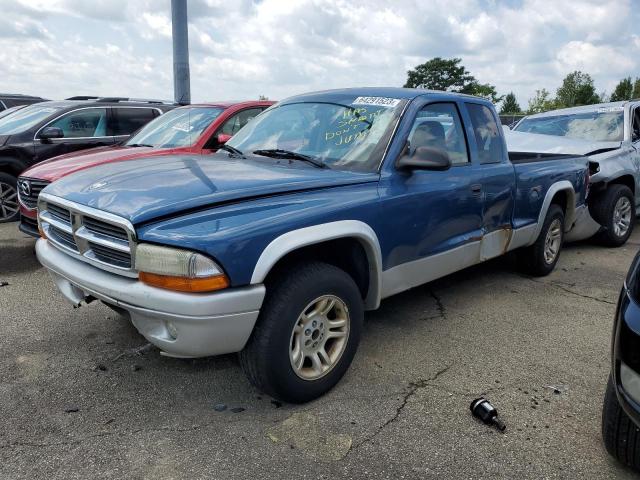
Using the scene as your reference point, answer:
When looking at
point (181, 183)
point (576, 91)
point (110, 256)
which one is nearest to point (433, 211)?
point (181, 183)

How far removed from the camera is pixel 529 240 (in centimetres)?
503

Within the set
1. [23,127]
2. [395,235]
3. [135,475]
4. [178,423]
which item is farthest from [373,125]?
[23,127]

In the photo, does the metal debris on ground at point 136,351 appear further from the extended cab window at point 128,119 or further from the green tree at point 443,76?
the green tree at point 443,76

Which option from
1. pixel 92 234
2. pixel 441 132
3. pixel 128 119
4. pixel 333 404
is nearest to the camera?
pixel 92 234

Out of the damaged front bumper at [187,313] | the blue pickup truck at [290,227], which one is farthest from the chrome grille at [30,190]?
the damaged front bumper at [187,313]

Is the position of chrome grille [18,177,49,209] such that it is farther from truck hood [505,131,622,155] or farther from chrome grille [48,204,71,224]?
truck hood [505,131,622,155]

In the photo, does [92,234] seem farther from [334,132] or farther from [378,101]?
[378,101]

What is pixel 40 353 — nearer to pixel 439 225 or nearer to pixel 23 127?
pixel 439 225

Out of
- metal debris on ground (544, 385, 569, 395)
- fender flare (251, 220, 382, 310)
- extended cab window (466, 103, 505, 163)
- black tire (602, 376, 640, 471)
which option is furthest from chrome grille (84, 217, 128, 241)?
extended cab window (466, 103, 505, 163)

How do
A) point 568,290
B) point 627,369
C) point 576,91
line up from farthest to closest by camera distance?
point 576,91 < point 568,290 < point 627,369

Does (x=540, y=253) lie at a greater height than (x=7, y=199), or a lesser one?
lesser

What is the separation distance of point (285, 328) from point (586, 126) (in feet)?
22.8

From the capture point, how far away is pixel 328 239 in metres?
2.88

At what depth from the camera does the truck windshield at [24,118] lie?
7359 mm
